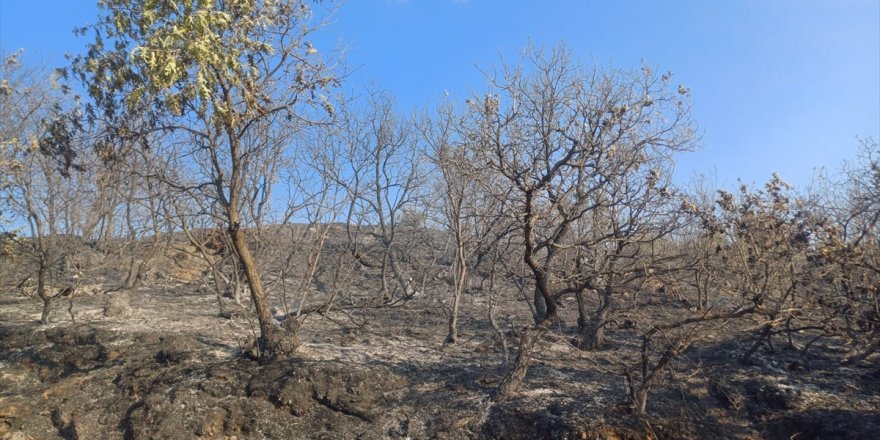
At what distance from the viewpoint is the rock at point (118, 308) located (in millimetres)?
10664

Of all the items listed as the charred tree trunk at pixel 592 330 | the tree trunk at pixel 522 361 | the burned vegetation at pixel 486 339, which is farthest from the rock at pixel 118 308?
the charred tree trunk at pixel 592 330

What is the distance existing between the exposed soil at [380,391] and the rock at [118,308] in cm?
62

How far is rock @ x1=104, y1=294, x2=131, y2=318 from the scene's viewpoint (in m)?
10.7

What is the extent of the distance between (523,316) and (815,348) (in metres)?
4.82

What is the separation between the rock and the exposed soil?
24.4 inches

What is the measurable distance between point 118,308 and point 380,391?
5257mm

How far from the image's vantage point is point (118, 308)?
10719 mm

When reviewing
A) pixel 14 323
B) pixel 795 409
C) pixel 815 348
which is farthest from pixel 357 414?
pixel 815 348

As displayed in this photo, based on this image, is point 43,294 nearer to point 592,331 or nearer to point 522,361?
point 522,361

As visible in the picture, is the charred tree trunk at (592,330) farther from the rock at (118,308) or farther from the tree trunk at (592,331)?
the rock at (118,308)

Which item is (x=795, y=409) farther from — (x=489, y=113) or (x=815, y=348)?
(x=489, y=113)

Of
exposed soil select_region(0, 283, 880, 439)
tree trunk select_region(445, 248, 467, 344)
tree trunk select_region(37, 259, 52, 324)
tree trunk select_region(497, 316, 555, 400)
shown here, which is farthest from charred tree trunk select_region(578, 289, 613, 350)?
tree trunk select_region(37, 259, 52, 324)

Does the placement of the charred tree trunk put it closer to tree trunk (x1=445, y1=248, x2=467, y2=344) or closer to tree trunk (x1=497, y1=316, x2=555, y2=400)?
tree trunk (x1=445, y1=248, x2=467, y2=344)

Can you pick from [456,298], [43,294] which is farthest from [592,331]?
[43,294]
